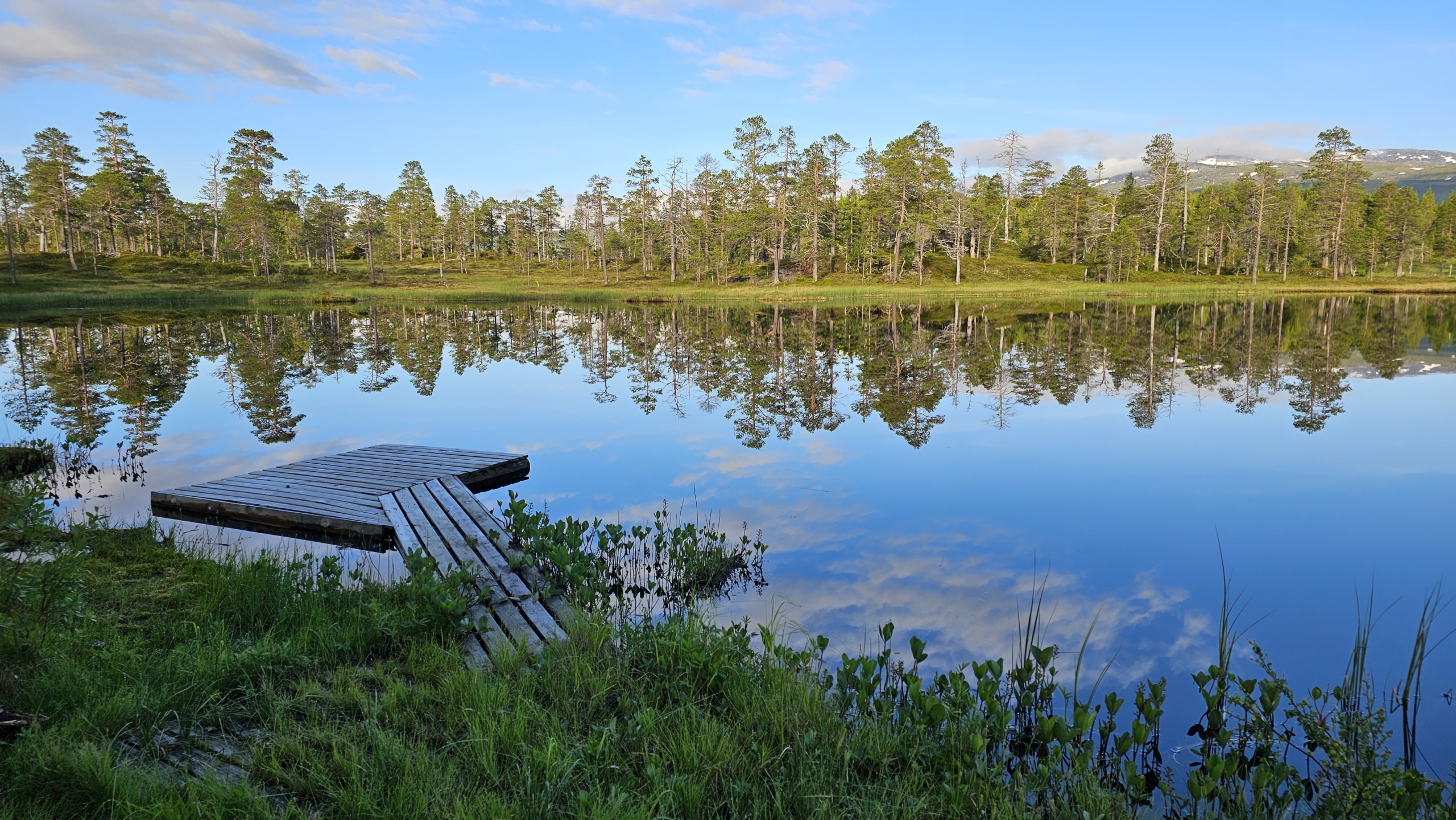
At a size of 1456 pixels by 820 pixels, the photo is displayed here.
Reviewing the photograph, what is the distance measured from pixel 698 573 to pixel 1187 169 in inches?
3697

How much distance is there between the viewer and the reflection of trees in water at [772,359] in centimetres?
1566

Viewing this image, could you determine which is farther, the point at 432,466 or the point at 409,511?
the point at 432,466

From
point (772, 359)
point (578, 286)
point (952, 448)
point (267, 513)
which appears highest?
point (578, 286)

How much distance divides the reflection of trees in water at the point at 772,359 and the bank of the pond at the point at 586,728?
8.24 meters

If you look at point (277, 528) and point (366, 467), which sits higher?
point (366, 467)

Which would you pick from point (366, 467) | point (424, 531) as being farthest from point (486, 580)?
point (366, 467)

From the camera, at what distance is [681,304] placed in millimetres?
54031

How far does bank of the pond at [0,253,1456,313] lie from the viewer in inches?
2224

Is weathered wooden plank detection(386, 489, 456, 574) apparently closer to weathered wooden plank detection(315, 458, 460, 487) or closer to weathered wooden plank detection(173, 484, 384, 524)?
weathered wooden plank detection(173, 484, 384, 524)

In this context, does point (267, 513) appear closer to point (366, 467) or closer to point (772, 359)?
point (366, 467)

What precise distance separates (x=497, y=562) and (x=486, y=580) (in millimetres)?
503

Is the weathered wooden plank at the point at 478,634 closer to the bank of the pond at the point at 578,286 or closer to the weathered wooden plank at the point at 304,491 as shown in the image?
the weathered wooden plank at the point at 304,491

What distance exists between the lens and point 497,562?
22.0 ft

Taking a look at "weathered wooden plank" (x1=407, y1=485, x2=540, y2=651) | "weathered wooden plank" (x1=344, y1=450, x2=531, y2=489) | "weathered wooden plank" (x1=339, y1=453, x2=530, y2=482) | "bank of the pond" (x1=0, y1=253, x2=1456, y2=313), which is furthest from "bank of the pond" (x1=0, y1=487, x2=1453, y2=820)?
"bank of the pond" (x1=0, y1=253, x2=1456, y2=313)
